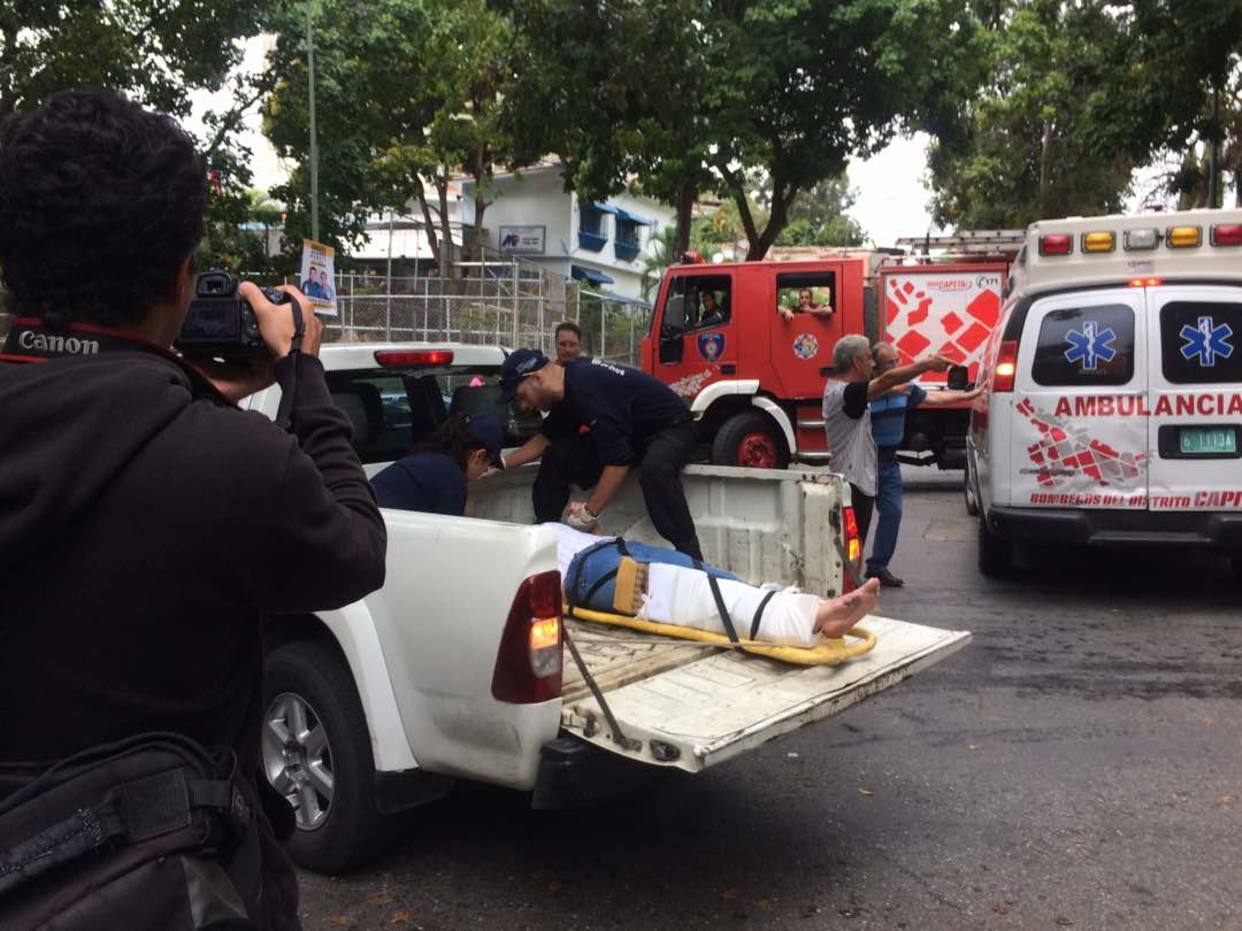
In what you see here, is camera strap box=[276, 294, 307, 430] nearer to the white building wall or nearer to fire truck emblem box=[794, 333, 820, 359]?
fire truck emblem box=[794, 333, 820, 359]

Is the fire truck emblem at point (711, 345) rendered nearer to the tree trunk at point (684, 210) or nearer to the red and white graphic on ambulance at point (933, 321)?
the red and white graphic on ambulance at point (933, 321)

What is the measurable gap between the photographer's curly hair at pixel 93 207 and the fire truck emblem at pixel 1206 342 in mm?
6985

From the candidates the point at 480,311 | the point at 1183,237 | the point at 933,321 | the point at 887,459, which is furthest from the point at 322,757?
the point at 480,311

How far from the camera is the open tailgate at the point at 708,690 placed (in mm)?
3197

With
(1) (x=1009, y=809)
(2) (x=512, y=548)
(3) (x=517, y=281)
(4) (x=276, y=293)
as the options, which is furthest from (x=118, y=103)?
(3) (x=517, y=281)

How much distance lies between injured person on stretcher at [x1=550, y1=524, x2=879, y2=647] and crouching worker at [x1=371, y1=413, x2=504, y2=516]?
434 millimetres

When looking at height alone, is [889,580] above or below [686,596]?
below

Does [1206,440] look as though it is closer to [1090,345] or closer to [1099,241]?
[1090,345]

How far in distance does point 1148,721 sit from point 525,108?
14458mm

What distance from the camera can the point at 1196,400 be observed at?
7195mm

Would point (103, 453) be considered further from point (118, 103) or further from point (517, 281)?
point (517, 281)

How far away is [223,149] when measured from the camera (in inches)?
670

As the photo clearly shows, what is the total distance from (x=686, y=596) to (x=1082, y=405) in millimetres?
4060

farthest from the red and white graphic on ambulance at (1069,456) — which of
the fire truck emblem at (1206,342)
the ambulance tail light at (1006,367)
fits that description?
the fire truck emblem at (1206,342)
